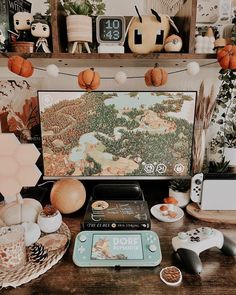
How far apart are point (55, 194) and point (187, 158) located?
22.5 inches

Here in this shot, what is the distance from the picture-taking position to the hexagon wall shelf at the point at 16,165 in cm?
85

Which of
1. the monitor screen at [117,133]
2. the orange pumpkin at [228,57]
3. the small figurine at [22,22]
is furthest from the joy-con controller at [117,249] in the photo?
the small figurine at [22,22]

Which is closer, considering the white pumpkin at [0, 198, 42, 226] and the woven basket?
the white pumpkin at [0, 198, 42, 226]

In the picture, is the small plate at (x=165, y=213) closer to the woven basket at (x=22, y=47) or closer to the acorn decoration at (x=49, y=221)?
the acorn decoration at (x=49, y=221)

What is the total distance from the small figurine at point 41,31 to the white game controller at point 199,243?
0.80 meters

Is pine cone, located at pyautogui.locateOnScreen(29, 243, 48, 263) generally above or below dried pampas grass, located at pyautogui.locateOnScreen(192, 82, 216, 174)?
below

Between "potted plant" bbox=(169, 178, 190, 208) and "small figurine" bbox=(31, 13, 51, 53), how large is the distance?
720mm

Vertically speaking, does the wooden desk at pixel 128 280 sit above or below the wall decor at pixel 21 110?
below

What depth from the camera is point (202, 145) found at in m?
1.12

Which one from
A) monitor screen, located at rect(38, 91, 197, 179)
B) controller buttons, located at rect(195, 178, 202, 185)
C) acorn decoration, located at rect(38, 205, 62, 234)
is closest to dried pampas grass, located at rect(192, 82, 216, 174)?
monitor screen, located at rect(38, 91, 197, 179)

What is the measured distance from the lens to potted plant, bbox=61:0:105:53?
0.91 m

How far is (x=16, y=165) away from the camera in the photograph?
856mm

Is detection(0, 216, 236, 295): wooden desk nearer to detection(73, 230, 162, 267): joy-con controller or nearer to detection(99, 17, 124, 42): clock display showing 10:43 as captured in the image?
detection(73, 230, 162, 267): joy-con controller

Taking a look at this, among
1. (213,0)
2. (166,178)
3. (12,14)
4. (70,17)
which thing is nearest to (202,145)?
(166,178)
